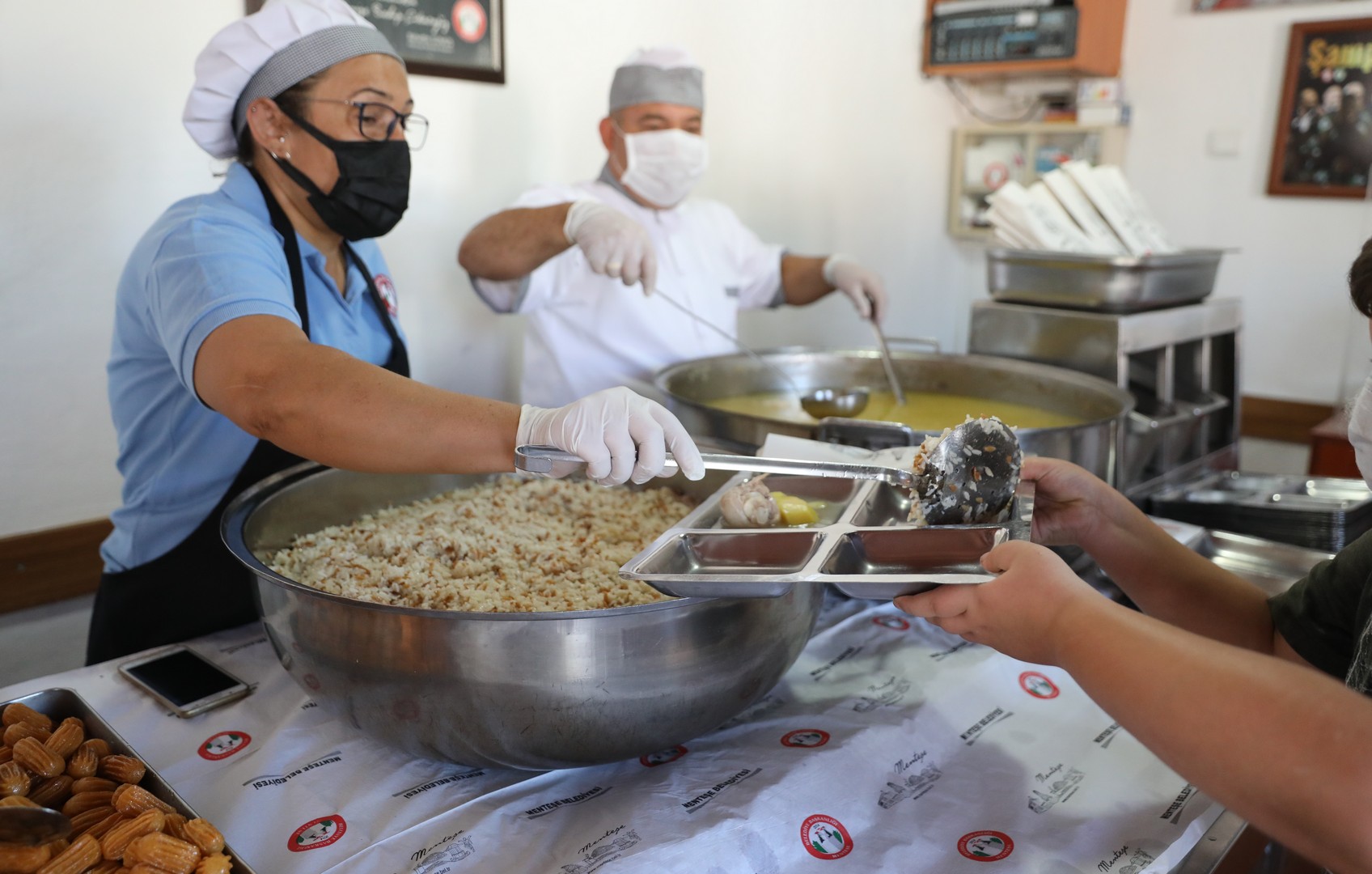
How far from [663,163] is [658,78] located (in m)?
0.20

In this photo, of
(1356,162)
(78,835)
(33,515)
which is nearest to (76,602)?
(33,515)

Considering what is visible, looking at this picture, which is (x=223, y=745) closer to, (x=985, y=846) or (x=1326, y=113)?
(x=985, y=846)

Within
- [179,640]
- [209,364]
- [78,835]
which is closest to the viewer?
[78,835]

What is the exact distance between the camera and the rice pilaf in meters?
1.00

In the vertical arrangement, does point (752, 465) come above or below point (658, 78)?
below

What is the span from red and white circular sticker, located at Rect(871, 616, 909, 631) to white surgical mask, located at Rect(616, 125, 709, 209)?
142 cm

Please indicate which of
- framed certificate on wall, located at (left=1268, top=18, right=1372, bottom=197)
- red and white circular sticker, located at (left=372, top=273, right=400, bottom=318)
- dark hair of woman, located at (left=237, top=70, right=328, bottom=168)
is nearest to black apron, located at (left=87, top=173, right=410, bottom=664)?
dark hair of woman, located at (left=237, top=70, right=328, bottom=168)

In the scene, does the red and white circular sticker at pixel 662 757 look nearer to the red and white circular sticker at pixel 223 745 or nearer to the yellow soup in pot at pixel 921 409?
the red and white circular sticker at pixel 223 745

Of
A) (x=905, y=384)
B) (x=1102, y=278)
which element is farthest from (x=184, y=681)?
(x=1102, y=278)

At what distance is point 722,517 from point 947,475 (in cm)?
25

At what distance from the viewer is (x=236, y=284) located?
114cm

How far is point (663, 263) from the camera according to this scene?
2484mm

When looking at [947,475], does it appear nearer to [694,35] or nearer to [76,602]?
[76,602]

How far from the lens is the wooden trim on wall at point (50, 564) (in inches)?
79.4
